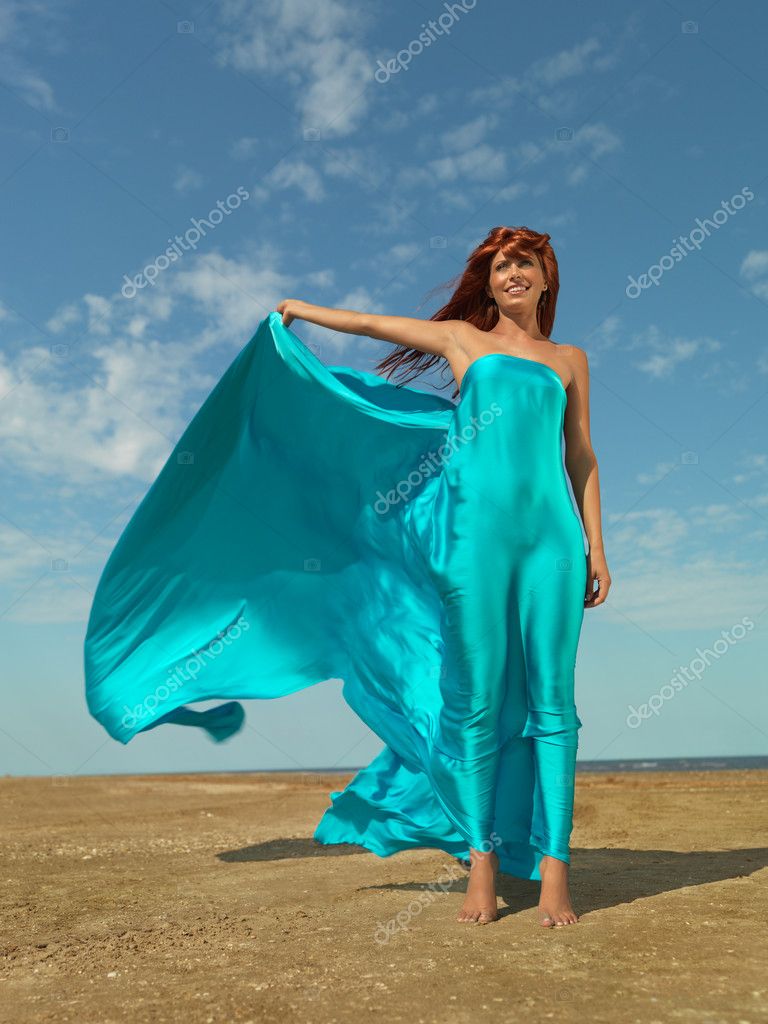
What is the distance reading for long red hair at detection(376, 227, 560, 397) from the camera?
15.2 feet

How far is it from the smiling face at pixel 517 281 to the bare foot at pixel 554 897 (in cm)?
283

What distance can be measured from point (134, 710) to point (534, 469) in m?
2.98

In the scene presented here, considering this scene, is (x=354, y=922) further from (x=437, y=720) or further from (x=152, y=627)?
(x=152, y=627)

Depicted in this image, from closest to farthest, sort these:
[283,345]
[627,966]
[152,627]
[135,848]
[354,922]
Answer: [627,966]
[354,922]
[283,345]
[152,627]
[135,848]

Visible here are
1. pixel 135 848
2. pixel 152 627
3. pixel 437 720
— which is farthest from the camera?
pixel 135 848

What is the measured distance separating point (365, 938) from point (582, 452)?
264 centimetres

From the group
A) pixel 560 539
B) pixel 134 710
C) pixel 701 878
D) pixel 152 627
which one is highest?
pixel 560 539

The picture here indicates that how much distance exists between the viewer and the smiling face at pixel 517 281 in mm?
4531

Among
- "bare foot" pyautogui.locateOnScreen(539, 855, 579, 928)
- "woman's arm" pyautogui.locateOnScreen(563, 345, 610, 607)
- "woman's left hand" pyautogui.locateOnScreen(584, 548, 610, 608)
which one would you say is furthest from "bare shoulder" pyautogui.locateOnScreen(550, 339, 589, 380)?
"bare foot" pyautogui.locateOnScreen(539, 855, 579, 928)

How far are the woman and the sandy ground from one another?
15.1 inches

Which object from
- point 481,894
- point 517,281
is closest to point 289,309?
point 517,281

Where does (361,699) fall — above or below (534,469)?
below

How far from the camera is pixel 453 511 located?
4.20 meters

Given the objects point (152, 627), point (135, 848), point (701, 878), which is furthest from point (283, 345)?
point (135, 848)
